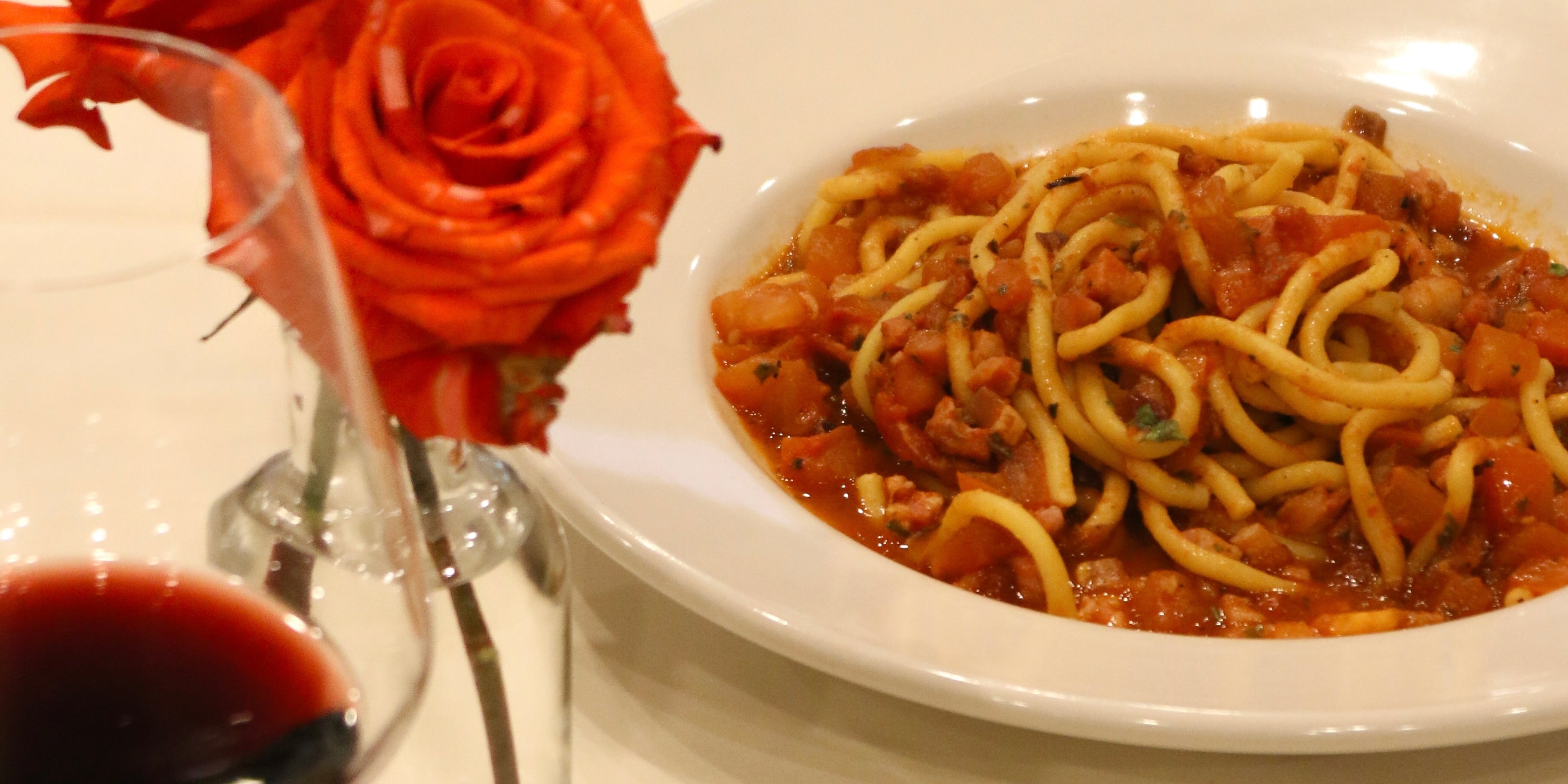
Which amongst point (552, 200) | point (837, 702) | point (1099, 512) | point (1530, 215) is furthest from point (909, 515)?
point (1530, 215)

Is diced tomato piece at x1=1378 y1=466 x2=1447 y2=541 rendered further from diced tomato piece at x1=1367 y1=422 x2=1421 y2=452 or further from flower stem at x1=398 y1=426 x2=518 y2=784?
flower stem at x1=398 y1=426 x2=518 y2=784

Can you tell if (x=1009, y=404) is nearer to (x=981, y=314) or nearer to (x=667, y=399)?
(x=981, y=314)

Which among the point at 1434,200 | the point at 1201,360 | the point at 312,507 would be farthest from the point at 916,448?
the point at 312,507

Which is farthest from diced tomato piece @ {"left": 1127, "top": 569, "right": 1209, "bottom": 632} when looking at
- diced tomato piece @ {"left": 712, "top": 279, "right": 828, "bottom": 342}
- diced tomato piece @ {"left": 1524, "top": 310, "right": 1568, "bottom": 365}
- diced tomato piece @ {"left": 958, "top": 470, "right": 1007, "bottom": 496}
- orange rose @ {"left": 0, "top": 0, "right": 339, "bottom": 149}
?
orange rose @ {"left": 0, "top": 0, "right": 339, "bottom": 149}

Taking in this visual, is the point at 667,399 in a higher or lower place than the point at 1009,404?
higher

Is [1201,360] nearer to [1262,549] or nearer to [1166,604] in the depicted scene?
[1262,549]
